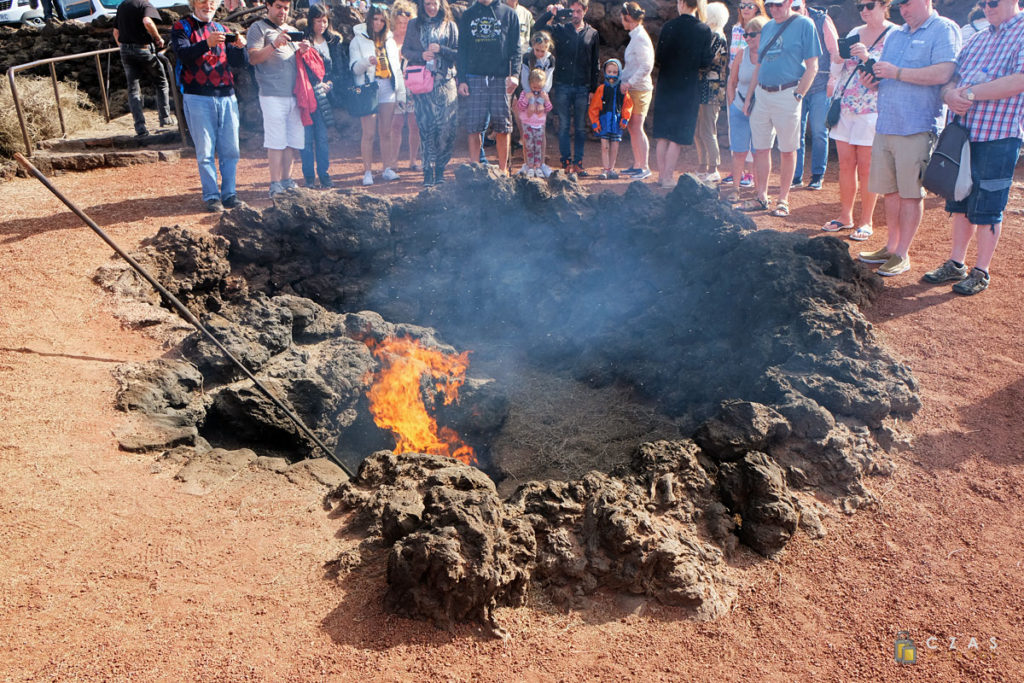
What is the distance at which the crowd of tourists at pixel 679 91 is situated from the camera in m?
6.07

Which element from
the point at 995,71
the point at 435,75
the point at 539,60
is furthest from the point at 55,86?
the point at 995,71

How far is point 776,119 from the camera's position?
7.94 m

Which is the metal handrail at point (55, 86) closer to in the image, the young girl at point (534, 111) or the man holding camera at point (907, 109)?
the young girl at point (534, 111)

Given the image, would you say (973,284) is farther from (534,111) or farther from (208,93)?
(208,93)

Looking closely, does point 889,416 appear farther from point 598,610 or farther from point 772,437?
point 598,610

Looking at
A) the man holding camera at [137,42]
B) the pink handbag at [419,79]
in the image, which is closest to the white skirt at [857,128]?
the pink handbag at [419,79]

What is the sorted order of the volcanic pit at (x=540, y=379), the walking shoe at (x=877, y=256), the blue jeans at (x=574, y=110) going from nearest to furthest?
the volcanic pit at (x=540, y=379) → the walking shoe at (x=877, y=256) → the blue jeans at (x=574, y=110)

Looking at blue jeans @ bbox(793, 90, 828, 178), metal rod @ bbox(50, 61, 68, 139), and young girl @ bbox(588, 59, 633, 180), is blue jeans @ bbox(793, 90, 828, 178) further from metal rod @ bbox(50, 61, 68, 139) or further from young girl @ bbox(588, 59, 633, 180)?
metal rod @ bbox(50, 61, 68, 139)

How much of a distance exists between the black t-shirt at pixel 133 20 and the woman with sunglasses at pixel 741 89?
27.8 feet

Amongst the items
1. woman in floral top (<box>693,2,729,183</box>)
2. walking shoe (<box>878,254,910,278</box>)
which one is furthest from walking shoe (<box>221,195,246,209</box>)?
walking shoe (<box>878,254,910,278</box>)

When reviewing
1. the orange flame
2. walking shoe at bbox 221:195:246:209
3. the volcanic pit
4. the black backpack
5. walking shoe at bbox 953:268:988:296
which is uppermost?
the black backpack

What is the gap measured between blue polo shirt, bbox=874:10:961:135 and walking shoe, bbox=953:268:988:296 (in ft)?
4.06

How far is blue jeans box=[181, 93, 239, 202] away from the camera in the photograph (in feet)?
26.7

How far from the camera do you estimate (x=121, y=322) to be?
6.20 m
